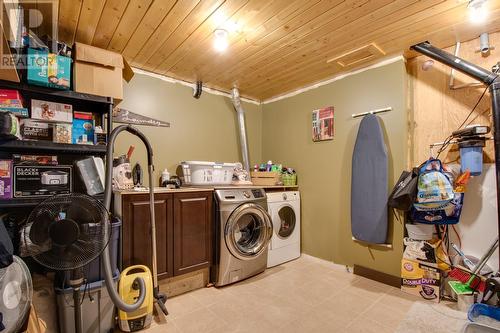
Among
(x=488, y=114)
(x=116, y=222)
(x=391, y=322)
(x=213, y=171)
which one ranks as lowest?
(x=391, y=322)

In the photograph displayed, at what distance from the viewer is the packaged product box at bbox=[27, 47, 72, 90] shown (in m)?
1.50

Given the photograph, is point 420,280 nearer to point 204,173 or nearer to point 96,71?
point 204,173

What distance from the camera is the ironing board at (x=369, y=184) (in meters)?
2.37

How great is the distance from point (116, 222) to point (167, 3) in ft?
5.29

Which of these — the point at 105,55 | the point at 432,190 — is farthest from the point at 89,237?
the point at 432,190

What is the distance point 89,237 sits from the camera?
4.17ft

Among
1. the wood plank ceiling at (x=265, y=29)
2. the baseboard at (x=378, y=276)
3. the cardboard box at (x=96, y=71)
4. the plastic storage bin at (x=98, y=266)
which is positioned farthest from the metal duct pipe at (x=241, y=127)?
the plastic storage bin at (x=98, y=266)

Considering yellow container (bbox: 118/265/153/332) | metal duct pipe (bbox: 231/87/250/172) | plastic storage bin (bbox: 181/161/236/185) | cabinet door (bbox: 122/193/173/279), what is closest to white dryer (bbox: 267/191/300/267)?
plastic storage bin (bbox: 181/161/236/185)

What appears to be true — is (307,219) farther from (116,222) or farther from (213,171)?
(116,222)

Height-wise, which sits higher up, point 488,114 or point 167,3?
point 167,3

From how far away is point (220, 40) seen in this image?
2066mm

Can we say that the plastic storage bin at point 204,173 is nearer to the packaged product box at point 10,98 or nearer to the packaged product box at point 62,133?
the packaged product box at point 62,133

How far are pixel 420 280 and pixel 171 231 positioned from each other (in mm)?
2280

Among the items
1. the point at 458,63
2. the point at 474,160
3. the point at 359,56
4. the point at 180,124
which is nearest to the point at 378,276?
the point at 474,160
